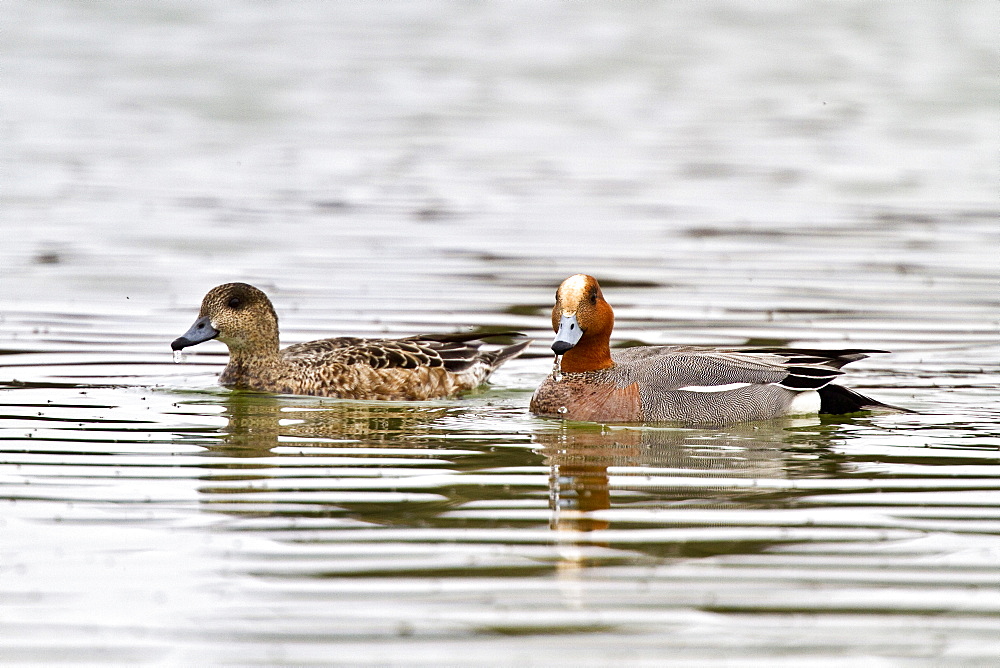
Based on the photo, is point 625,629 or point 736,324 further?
point 736,324

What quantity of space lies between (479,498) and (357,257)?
8.19 m

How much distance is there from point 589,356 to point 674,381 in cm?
53

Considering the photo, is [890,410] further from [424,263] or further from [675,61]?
[675,61]

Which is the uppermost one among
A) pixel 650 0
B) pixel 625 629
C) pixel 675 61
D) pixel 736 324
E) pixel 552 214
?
pixel 650 0

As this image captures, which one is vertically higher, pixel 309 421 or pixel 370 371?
pixel 370 371

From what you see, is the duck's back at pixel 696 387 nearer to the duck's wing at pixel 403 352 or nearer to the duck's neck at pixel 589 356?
the duck's neck at pixel 589 356


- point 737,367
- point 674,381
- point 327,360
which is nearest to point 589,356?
point 674,381

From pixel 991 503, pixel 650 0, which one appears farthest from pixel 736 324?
pixel 650 0

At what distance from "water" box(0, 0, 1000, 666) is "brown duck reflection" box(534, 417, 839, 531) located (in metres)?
0.03

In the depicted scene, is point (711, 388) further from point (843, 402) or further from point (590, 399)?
point (843, 402)

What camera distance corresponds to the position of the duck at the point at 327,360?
33.2 feet

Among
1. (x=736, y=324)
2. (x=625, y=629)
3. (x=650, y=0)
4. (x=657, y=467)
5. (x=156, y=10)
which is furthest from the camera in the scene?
(x=650, y=0)

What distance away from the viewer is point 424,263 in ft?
48.1

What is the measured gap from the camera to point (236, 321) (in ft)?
33.9
